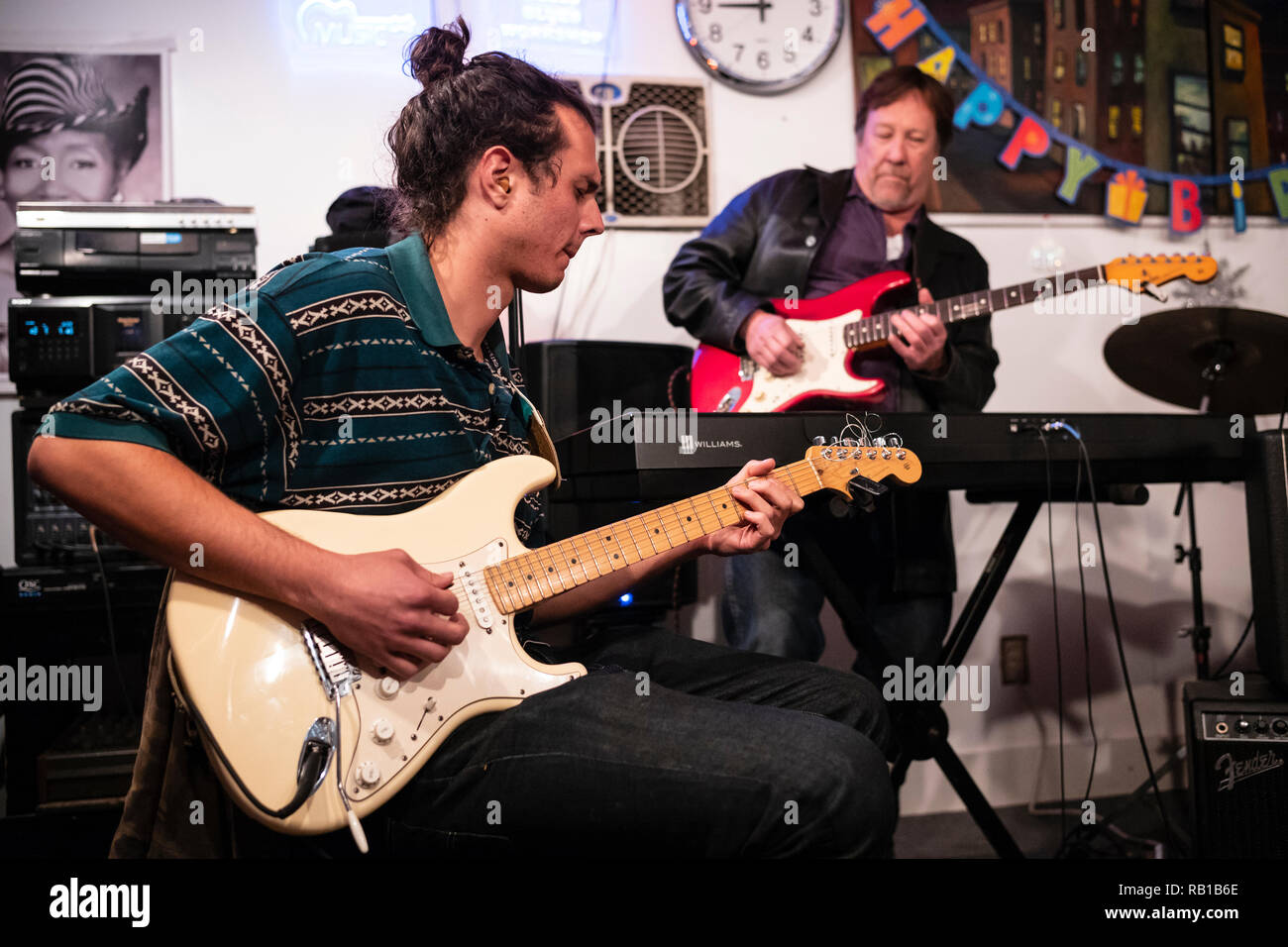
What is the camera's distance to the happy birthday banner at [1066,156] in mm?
3002

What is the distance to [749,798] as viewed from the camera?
1.05 meters

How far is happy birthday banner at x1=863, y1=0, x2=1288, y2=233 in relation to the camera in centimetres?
300

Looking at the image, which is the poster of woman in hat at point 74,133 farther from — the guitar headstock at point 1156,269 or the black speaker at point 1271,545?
the black speaker at point 1271,545

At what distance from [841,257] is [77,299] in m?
1.88

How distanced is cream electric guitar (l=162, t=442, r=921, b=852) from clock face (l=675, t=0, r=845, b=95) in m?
2.09

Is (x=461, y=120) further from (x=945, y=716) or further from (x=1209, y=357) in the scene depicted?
(x=1209, y=357)

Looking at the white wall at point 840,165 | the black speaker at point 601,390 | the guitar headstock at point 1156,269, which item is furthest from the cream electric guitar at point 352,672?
the white wall at point 840,165

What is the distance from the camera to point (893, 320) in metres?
2.24

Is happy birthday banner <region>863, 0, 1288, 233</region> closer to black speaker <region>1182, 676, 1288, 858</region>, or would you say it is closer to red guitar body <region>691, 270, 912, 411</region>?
red guitar body <region>691, 270, 912, 411</region>

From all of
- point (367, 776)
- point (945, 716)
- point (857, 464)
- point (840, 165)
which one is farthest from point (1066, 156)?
point (367, 776)

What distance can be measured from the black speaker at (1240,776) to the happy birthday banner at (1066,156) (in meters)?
1.85

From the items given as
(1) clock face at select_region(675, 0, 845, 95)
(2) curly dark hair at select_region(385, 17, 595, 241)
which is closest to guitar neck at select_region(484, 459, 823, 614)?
(2) curly dark hair at select_region(385, 17, 595, 241)
